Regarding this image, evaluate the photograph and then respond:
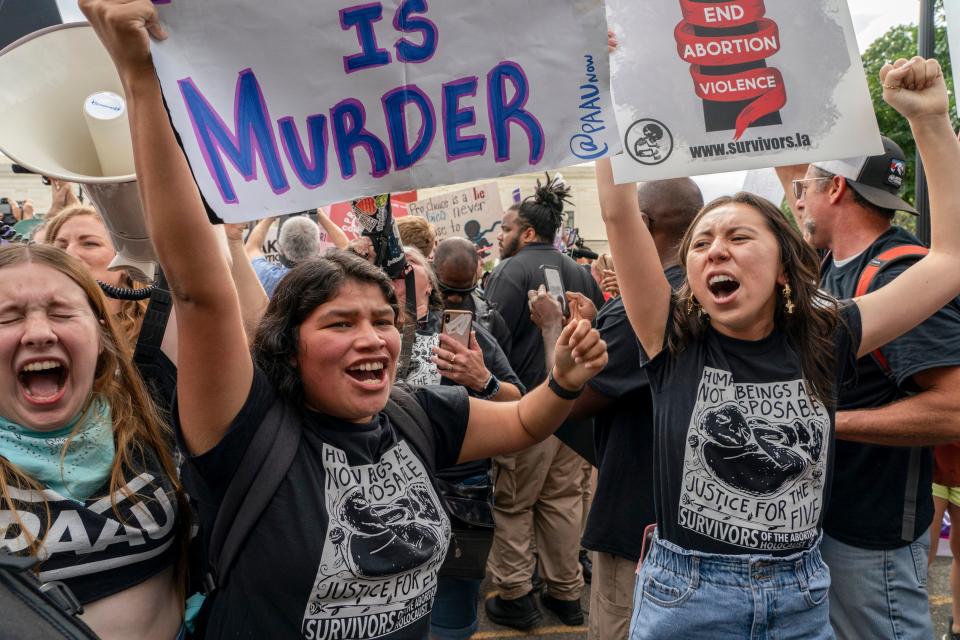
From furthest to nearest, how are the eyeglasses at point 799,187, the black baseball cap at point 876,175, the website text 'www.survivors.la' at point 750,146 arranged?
the eyeglasses at point 799,187 < the black baseball cap at point 876,175 < the website text 'www.survivors.la' at point 750,146

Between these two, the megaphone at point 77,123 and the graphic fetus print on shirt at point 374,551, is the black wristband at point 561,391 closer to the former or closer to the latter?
the graphic fetus print on shirt at point 374,551

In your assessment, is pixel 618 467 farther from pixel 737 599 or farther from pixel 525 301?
pixel 525 301

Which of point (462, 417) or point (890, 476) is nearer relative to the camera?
point (462, 417)

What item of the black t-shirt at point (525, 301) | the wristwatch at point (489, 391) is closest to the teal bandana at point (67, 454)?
the wristwatch at point (489, 391)

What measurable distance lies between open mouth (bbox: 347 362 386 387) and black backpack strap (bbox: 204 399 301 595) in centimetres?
22

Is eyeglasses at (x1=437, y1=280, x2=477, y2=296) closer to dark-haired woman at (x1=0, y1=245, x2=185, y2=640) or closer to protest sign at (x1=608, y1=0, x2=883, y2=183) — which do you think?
protest sign at (x1=608, y1=0, x2=883, y2=183)

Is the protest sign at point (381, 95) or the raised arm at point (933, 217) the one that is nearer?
the protest sign at point (381, 95)

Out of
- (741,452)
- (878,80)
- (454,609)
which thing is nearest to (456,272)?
(454,609)

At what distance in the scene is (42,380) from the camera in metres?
1.54

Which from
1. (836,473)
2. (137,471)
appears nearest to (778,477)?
(836,473)

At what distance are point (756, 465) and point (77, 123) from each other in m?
2.17

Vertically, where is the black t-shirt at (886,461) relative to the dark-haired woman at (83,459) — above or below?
below

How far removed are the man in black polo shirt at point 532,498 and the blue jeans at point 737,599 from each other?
2.07 metres

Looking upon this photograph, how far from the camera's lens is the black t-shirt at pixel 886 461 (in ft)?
7.10
